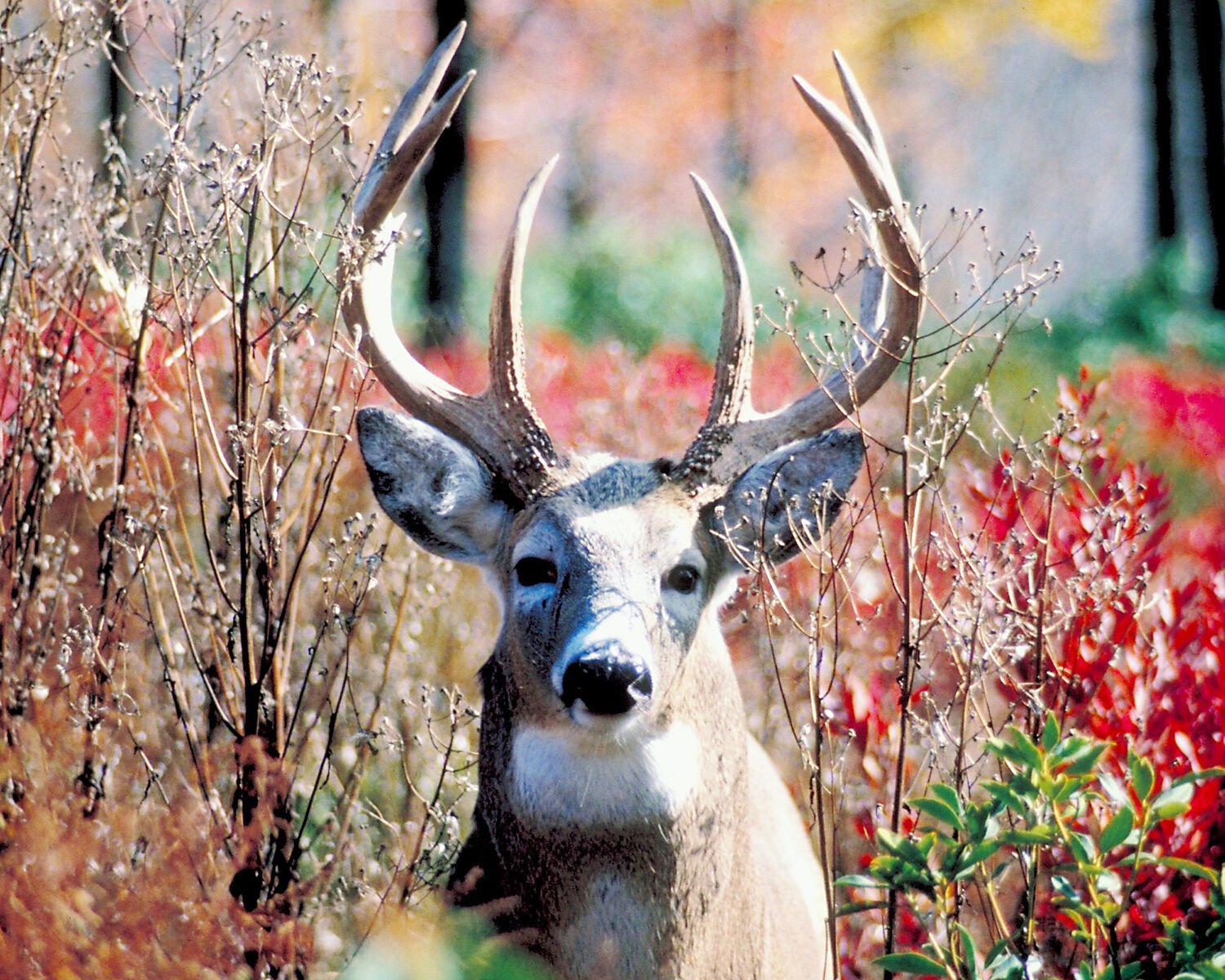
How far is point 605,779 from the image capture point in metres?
3.37

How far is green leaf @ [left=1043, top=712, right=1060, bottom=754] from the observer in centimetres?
266

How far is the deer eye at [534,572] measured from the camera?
140 inches

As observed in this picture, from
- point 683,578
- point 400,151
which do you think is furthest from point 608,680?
point 400,151

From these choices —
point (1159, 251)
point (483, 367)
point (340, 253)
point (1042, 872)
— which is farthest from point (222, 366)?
point (1159, 251)

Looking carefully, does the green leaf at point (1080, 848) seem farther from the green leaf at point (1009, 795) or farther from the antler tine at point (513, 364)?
the antler tine at point (513, 364)

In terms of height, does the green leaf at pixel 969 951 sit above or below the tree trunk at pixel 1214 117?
below

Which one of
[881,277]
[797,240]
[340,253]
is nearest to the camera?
[340,253]

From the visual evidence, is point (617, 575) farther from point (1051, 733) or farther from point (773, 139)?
point (773, 139)

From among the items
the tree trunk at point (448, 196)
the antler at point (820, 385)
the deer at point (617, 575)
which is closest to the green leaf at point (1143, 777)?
the deer at point (617, 575)

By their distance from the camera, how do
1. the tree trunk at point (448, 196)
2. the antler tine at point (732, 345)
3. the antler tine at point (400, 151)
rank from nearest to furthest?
the antler tine at point (400, 151), the antler tine at point (732, 345), the tree trunk at point (448, 196)

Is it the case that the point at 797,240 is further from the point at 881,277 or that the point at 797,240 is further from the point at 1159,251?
the point at 881,277

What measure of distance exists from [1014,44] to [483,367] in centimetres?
2324

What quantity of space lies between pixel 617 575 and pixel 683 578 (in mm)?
227

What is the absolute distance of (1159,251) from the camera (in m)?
17.4
